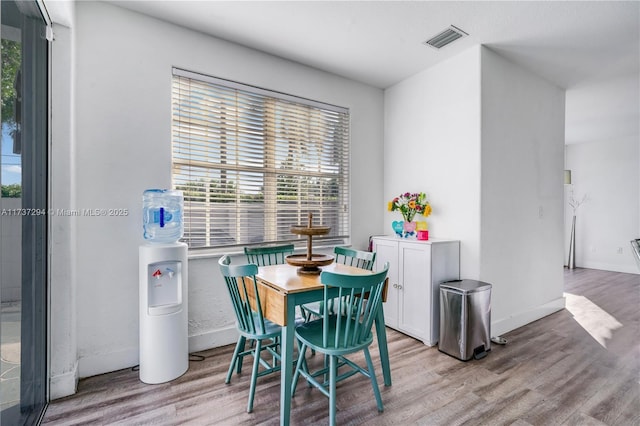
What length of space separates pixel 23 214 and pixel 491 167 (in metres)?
3.57

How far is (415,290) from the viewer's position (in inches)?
121

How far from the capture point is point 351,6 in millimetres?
2430

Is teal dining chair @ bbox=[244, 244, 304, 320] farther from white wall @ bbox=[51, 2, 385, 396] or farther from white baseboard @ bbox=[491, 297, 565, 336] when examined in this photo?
white baseboard @ bbox=[491, 297, 565, 336]

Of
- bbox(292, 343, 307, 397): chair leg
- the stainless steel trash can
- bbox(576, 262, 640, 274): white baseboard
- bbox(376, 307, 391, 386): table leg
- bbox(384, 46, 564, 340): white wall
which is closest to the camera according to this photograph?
bbox(292, 343, 307, 397): chair leg

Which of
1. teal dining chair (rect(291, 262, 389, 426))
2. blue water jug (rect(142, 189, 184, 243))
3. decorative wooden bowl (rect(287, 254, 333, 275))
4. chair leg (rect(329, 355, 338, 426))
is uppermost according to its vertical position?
blue water jug (rect(142, 189, 184, 243))

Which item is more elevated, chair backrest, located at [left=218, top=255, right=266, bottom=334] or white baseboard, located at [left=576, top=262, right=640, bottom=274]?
chair backrest, located at [left=218, top=255, right=266, bottom=334]

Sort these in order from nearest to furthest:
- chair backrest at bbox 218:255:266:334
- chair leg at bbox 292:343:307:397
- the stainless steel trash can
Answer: chair backrest at bbox 218:255:266:334 < chair leg at bbox 292:343:307:397 < the stainless steel trash can

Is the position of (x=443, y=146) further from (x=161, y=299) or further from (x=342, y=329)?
(x=161, y=299)

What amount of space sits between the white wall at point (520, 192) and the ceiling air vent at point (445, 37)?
0.38m

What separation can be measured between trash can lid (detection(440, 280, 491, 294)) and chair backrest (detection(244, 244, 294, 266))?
4.85ft

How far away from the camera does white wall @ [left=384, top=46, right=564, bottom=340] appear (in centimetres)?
306

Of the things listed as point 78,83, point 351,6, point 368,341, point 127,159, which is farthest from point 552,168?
point 78,83

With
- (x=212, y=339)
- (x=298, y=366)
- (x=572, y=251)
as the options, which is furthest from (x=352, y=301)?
(x=572, y=251)

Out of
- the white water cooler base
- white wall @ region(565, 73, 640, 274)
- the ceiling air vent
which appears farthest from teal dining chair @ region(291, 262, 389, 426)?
white wall @ region(565, 73, 640, 274)
